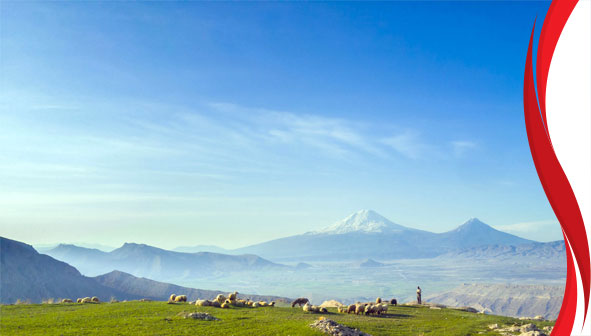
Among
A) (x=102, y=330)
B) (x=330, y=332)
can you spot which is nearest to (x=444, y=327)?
(x=330, y=332)

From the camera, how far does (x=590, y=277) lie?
1669 cm

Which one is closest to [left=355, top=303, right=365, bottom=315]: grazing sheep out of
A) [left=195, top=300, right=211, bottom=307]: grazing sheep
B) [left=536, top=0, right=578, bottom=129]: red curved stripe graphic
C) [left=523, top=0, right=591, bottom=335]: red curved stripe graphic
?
[left=195, top=300, right=211, bottom=307]: grazing sheep

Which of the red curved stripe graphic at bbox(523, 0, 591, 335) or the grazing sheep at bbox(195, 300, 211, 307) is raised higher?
the red curved stripe graphic at bbox(523, 0, 591, 335)

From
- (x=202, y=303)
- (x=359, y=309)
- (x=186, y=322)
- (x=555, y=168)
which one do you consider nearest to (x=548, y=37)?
(x=555, y=168)

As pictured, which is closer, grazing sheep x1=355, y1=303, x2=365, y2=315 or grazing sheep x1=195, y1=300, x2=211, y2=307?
grazing sheep x1=195, y1=300, x2=211, y2=307

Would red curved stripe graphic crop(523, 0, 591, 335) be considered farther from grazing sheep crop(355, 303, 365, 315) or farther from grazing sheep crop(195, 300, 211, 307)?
grazing sheep crop(195, 300, 211, 307)

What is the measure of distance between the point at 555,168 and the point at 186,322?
28741 millimetres

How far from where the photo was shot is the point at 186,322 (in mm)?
33938

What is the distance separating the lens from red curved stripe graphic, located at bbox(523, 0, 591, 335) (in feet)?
54.4

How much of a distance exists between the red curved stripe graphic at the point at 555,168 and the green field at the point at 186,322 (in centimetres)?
1855

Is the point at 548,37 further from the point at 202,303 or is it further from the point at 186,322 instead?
the point at 202,303

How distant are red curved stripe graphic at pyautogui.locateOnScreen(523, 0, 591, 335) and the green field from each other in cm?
1855

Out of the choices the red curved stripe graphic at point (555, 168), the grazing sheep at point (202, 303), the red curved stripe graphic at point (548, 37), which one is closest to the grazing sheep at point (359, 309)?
the grazing sheep at point (202, 303)

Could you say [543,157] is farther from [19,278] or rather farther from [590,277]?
[19,278]
